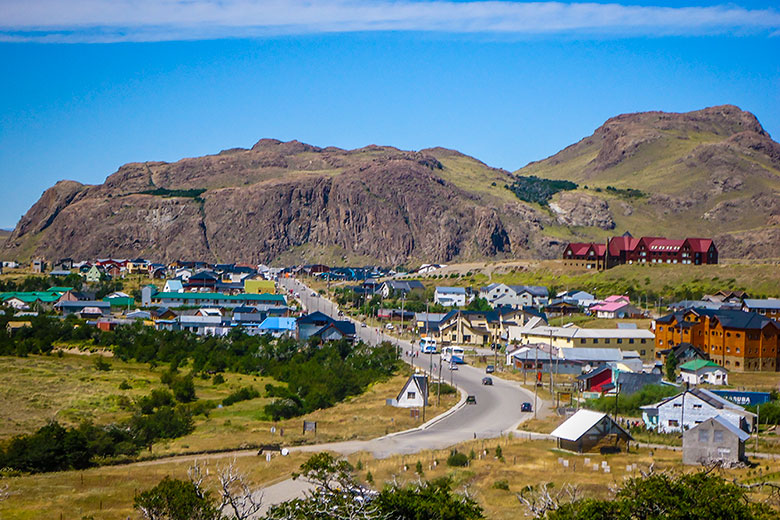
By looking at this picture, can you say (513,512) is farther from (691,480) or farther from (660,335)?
(660,335)

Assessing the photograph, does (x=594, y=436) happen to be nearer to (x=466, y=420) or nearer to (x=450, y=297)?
(x=466, y=420)

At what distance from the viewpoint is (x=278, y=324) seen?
79.2m

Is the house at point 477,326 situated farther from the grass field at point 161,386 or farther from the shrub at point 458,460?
the shrub at point 458,460

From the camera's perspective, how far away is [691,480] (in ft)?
78.4

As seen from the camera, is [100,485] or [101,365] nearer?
[100,485]

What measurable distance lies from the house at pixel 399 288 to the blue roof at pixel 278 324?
3115cm

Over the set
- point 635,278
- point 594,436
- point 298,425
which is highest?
point 635,278

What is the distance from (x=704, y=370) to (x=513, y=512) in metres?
31.2

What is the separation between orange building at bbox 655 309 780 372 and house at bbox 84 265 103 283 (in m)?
91.8

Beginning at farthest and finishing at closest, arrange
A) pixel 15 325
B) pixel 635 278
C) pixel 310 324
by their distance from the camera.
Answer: pixel 635 278
pixel 15 325
pixel 310 324

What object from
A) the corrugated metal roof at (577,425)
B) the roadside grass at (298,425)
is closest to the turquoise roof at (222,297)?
the roadside grass at (298,425)

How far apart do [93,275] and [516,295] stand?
2756 inches

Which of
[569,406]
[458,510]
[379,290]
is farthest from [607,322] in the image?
[458,510]

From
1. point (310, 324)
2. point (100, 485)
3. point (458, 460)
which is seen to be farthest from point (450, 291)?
point (100, 485)
